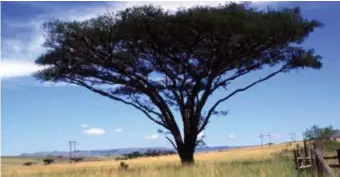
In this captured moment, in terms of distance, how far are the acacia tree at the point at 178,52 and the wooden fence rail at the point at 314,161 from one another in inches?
371

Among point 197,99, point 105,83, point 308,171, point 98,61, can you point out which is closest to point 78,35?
point 98,61

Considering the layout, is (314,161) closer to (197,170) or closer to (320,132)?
(197,170)

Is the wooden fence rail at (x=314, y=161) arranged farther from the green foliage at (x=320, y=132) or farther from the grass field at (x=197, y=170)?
the green foliage at (x=320, y=132)

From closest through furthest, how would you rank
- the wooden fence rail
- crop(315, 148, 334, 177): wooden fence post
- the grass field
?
crop(315, 148, 334, 177): wooden fence post, the wooden fence rail, the grass field

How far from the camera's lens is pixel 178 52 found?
31594mm

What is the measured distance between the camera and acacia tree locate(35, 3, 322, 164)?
2955 cm

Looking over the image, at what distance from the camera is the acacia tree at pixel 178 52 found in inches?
1163

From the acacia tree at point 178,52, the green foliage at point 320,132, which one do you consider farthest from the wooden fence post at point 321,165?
the green foliage at point 320,132

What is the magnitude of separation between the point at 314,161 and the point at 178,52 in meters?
14.3

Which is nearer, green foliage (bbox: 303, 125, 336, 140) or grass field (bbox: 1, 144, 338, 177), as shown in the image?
grass field (bbox: 1, 144, 338, 177)

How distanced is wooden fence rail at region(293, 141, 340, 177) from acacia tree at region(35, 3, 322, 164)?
9.41 m

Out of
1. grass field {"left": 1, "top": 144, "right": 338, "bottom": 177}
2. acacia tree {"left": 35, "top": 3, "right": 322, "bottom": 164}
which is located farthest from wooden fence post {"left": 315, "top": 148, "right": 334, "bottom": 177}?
acacia tree {"left": 35, "top": 3, "right": 322, "bottom": 164}

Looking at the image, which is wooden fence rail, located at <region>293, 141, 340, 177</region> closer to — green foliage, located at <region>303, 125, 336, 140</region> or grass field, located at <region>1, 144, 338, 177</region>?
grass field, located at <region>1, 144, 338, 177</region>

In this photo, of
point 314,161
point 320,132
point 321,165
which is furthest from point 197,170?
point 320,132
